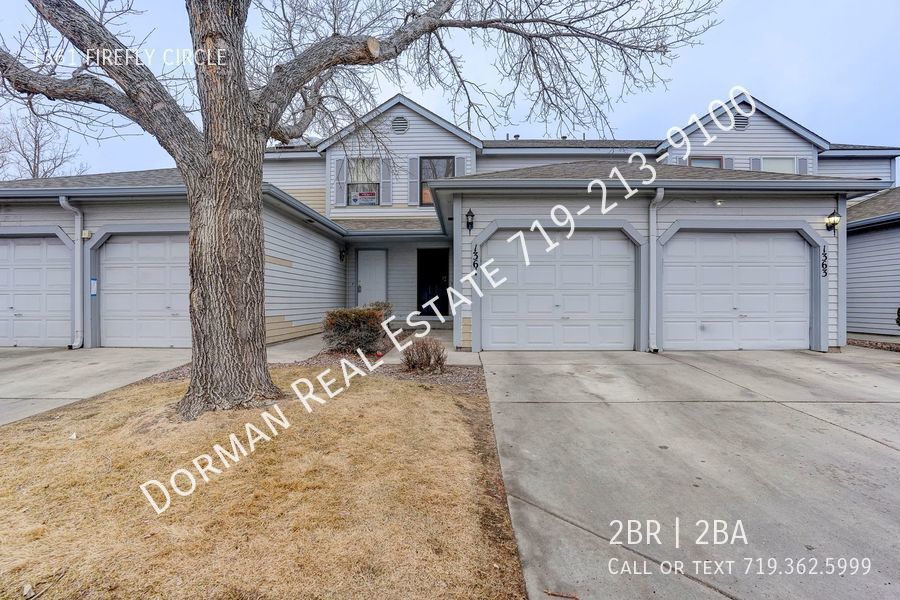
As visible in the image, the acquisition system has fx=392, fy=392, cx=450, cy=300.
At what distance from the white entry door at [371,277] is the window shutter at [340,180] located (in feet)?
6.22

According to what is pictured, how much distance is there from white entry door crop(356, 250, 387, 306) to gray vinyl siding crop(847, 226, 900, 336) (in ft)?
40.8

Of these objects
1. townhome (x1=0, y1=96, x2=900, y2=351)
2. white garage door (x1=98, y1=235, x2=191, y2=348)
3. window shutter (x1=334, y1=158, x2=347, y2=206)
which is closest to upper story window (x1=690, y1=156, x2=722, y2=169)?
townhome (x1=0, y1=96, x2=900, y2=351)

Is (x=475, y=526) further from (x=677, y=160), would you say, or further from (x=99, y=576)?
(x=677, y=160)

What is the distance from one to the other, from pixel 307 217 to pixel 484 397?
22.1 ft

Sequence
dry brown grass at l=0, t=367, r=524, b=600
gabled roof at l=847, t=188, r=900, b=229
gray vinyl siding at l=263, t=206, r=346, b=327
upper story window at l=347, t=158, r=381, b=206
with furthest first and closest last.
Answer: upper story window at l=347, t=158, r=381, b=206 < gabled roof at l=847, t=188, r=900, b=229 < gray vinyl siding at l=263, t=206, r=346, b=327 < dry brown grass at l=0, t=367, r=524, b=600

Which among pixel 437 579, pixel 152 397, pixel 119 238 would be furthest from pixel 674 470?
pixel 119 238

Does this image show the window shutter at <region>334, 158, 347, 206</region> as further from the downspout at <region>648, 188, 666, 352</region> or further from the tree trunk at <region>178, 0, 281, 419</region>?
the downspout at <region>648, 188, 666, 352</region>

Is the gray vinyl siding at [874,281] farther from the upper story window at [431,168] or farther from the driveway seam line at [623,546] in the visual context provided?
the driveway seam line at [623,546]

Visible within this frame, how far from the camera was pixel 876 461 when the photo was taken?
9.97 ft

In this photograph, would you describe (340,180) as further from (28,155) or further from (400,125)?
(28,155)

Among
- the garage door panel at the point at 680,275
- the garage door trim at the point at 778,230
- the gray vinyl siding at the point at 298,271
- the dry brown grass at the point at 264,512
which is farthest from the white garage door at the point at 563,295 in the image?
the gray vinyl siding at the point at 298,271

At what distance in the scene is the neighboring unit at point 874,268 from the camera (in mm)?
8789

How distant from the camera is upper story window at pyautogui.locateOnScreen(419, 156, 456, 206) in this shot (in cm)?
1262

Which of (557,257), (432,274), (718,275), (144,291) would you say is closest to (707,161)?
(718,275)
